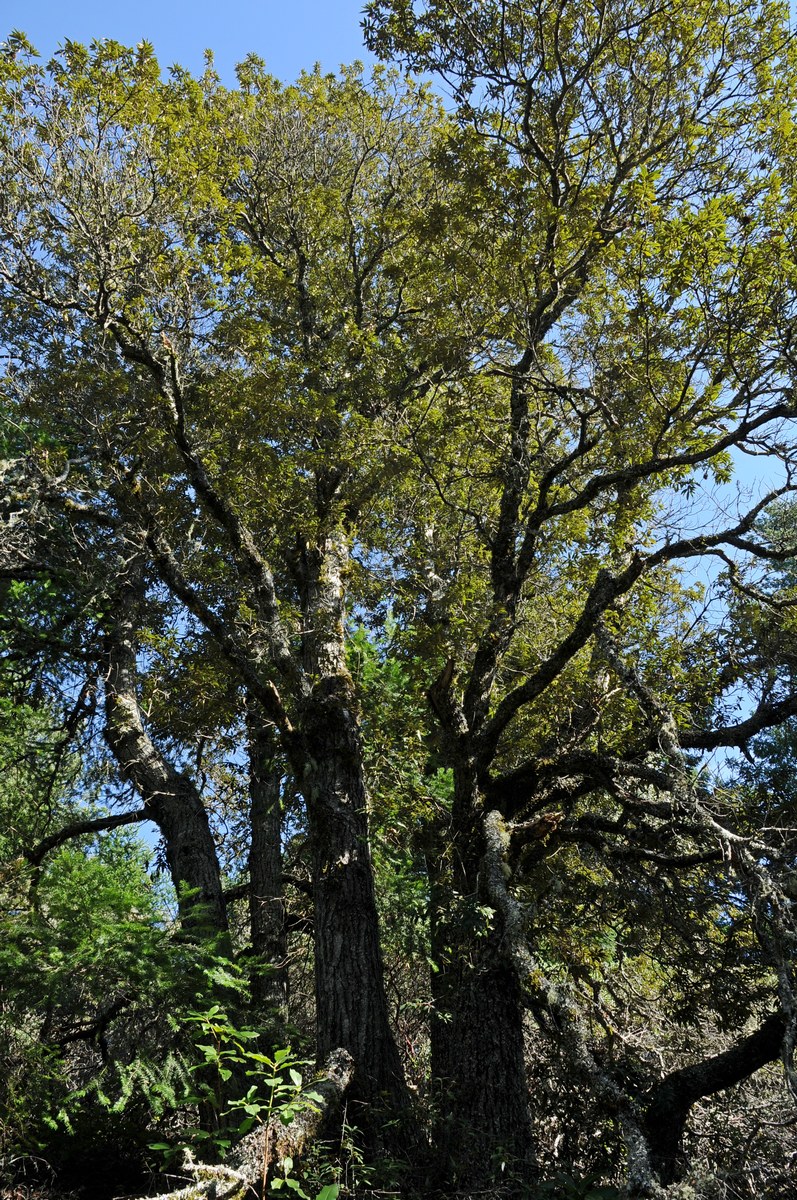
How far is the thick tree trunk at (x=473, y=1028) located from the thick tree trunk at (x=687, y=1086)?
80 centimetres

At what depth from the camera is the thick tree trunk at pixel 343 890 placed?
229 inches

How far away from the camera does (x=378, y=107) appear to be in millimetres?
11414

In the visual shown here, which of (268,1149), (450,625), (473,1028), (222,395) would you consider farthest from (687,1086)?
(222,395)

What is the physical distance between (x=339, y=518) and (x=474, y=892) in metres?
4.25

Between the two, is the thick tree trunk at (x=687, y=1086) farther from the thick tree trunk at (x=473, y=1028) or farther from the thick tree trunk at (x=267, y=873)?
the thick tree trunk at (x=267, y=873)

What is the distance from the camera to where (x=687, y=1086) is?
214 inches

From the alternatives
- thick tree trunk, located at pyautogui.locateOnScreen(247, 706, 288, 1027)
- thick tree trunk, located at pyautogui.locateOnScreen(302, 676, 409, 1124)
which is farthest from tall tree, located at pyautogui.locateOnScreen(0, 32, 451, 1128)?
thick tree trunk, located at pyautogui.locateOnScreen(247, 706, 288, 1027)

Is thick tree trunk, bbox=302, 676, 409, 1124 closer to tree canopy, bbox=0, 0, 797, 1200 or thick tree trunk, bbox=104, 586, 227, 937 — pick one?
tree canopy, bbox=0, 0, 797, 1200

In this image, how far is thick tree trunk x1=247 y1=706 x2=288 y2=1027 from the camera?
810 centimetres

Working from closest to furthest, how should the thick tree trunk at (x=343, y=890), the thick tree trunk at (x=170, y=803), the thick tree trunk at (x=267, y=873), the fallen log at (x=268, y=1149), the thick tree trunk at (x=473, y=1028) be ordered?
the fallen log at (x=268, y=1149) → the thick tree trunk at (x=473, y=1028) → the thick tree trunk at (x=343, y=890) → the thick tree trunk at (x=170, y=803) → the thick tree trunk at (x=267, y=873)

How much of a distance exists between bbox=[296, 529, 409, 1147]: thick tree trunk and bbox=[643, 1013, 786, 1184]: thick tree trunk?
155 cm

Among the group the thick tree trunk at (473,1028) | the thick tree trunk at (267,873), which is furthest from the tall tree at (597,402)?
the thick tree trunk at (267,873)

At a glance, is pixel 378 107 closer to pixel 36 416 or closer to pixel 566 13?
pixel 566 13

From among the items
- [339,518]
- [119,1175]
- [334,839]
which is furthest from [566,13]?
[119,1175]
